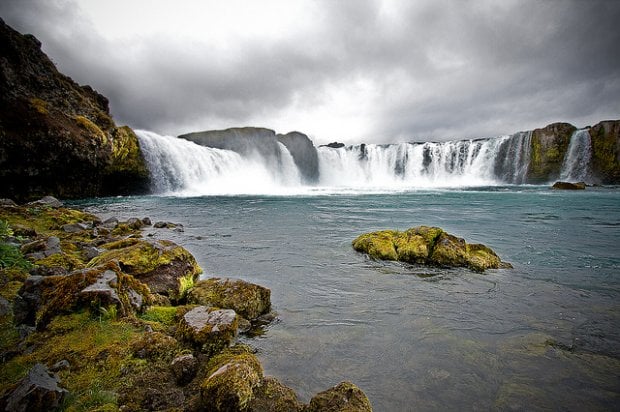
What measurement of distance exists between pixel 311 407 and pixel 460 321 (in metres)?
3.75

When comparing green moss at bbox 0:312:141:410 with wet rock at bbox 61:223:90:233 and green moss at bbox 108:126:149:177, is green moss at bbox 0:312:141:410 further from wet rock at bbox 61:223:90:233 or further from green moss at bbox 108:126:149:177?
green moss at bbox 108:126:149:177

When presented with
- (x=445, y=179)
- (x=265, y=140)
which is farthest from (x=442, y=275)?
(x=265, y=140)

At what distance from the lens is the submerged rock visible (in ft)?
28.0

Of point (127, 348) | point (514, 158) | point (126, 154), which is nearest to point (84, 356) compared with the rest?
point (127, 348)

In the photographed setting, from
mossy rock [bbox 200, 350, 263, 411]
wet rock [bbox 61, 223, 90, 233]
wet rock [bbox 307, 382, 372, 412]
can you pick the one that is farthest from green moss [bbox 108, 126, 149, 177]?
wet rock [bbox 307, 382, 372, 412]

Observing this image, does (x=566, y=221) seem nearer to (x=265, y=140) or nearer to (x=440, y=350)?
(x=440, y=350)

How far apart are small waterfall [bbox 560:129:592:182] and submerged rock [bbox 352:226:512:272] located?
66.2 metres

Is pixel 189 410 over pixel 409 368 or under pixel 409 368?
over

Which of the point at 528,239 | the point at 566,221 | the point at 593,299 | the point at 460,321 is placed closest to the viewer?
the point at 460,321

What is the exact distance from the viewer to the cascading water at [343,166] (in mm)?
40812

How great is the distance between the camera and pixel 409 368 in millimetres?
4156

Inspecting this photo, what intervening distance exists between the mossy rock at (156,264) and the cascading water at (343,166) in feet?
112

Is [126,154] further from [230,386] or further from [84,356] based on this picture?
[230,386]

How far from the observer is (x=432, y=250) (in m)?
9.02
